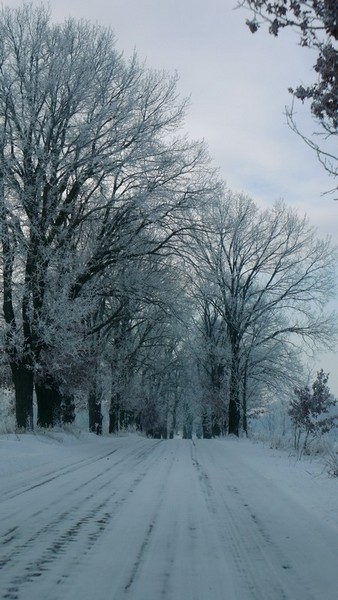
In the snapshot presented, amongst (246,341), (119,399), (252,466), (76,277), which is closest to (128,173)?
(76,277)

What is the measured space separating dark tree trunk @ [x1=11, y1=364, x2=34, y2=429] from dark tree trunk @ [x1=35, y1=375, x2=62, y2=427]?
2.78 metres

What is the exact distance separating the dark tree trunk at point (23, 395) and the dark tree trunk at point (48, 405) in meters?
2.78

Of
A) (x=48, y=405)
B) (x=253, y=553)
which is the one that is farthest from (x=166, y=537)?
(x=48, y=405)

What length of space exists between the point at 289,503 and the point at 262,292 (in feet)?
83.7

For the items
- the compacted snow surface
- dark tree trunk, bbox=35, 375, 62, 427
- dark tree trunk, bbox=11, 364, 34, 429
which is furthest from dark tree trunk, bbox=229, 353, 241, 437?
the compacted snow surface

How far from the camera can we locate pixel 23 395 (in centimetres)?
1888

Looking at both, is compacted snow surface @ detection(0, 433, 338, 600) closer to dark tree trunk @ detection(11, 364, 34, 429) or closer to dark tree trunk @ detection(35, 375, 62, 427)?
dark tree trunk @ detection(11, 364, 34, 429)

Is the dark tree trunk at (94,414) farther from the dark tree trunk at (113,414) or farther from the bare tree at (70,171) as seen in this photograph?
the bare tree at (70,171)

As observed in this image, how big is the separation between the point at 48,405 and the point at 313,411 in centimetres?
1025

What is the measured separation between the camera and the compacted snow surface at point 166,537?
12.5 feet

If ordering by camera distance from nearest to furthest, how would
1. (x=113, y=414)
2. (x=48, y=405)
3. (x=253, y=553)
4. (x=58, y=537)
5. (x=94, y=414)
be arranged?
(x=253, y=553) → (x=58, y=537) → (x=48, y=405) → (x=94, y=414) → (x=113, y=414)

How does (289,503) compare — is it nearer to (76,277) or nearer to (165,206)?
(76,277)

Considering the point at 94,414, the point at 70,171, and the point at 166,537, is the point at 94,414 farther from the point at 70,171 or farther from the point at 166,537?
the point at 166,537

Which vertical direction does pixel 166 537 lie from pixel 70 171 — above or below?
below
